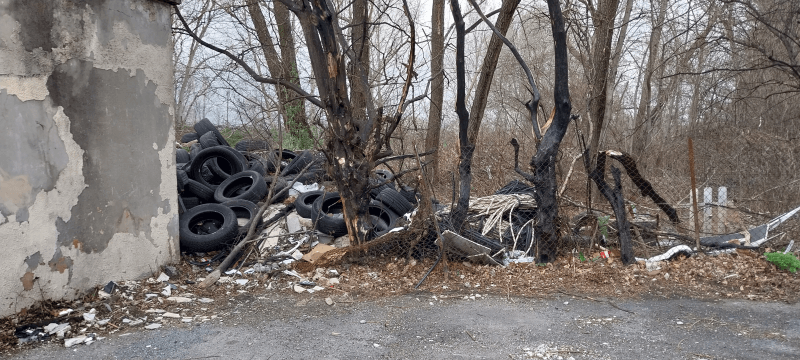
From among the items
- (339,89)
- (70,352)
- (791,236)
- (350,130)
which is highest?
(339,89)

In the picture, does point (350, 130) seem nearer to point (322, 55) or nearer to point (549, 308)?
point (322, 55)

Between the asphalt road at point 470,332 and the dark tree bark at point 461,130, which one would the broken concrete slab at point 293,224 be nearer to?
the asphalt road at point 470,332

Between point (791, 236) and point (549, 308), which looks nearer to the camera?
point (549, 308)

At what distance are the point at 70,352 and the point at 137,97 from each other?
9.09ft

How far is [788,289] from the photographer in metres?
5.73

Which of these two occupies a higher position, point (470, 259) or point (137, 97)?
point (137, 97)

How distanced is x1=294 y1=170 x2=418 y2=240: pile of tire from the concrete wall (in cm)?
184

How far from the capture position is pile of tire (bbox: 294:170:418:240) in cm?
738

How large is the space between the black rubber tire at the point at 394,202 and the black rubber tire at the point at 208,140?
13.0 ft

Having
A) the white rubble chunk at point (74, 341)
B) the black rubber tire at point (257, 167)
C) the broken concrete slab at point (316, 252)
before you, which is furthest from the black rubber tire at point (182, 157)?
the white rubble chunk at point (74, 341)

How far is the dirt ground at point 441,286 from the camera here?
5285mm

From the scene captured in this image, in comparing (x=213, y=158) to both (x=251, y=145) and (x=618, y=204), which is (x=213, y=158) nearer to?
(x=251, y=145)

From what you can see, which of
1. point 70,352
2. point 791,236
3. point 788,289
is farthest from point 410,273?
point 791,236

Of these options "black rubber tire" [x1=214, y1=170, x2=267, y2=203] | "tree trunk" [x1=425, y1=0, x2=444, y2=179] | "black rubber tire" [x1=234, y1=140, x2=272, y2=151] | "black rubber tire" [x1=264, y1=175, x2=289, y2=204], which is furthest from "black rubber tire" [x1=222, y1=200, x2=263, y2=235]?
"tree trunk" [x1=425, y1=0, x2=444, y2=179]
